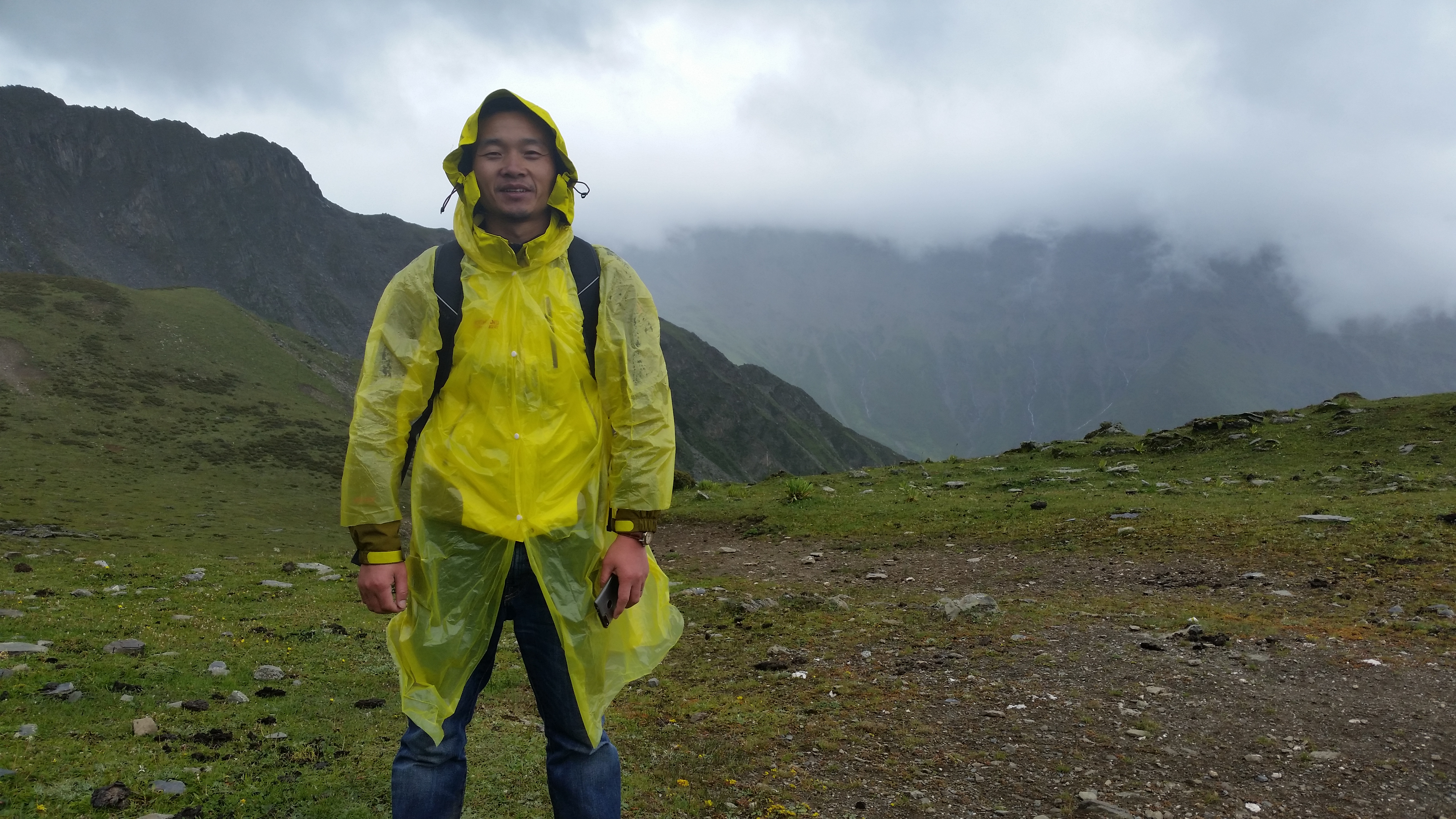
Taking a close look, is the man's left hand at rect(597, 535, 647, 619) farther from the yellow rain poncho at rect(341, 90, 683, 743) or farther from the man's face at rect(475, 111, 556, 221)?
the man's face at rect(475, 111, 556, 221)

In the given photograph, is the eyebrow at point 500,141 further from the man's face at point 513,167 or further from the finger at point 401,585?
the finger at point 401,585

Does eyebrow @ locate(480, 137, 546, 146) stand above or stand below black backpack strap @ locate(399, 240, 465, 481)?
above

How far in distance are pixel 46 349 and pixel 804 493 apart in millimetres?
43301

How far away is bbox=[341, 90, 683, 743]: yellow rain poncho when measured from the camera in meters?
3.40

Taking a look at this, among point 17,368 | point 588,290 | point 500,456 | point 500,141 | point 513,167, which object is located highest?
point 17,368

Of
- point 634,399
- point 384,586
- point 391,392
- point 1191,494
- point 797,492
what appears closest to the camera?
point 384,586

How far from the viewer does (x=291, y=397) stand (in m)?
47.9

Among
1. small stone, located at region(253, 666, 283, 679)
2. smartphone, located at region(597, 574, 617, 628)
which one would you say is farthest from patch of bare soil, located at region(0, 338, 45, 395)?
smartphone, located at region(597, 574, 617, 628)

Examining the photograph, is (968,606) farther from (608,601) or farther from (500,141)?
(500,141)

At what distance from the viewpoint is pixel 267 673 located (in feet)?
21.8

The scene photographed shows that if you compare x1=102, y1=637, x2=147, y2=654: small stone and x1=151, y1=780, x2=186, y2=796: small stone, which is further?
x1=102, y1=637, x2=147, y2=654: small stone

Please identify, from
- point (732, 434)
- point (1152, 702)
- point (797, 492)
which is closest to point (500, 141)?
point (1152, 702)

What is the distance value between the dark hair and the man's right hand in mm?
1844

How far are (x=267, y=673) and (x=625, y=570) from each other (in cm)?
498
